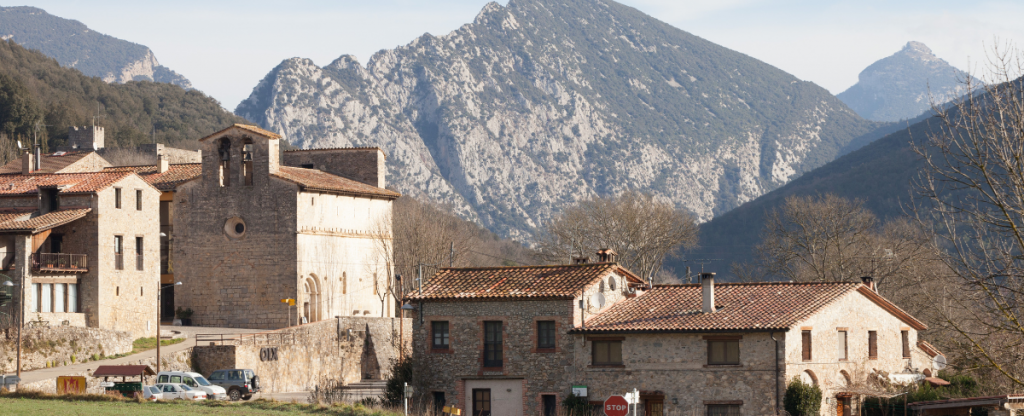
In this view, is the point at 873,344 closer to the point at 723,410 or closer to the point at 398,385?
the point at 723,410

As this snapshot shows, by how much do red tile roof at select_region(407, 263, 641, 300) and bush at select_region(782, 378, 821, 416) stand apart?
8906mm

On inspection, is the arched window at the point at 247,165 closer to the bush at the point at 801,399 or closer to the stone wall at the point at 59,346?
the stone wall at the point at 59,346

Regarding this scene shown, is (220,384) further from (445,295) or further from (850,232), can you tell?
(850,232)

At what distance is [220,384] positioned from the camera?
46188mm

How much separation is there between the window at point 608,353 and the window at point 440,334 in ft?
21.2

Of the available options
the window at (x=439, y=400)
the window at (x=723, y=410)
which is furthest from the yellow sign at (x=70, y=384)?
the window at (x=723, y=410)

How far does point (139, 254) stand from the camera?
56781mm

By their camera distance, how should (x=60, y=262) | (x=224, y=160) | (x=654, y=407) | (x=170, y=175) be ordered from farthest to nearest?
(x=170, y=175) → (x=224, y=160) → (x=60, y=262) → (x=654, y=407)

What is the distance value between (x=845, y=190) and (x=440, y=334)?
103 m

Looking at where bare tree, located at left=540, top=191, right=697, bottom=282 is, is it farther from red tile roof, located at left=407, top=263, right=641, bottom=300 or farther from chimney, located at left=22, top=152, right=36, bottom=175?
chimney, located at left=22, top=152, right=36, bottom=175

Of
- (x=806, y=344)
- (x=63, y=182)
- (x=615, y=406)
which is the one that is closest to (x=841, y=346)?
(x=806, y=344)

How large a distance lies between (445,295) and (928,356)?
22156 mm

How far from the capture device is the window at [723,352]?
1593 inches

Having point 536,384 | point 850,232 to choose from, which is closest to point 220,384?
point 536,384
